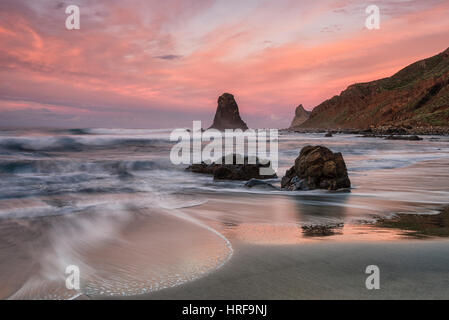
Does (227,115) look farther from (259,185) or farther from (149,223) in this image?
(149,223)

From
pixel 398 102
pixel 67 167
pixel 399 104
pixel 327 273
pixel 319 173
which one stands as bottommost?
pixel 327 273

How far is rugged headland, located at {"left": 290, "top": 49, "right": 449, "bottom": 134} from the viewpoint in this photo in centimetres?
7225

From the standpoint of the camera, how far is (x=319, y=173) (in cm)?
760

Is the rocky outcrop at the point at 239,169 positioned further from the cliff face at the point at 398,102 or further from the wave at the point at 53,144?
the cliff face at the point at 398,102

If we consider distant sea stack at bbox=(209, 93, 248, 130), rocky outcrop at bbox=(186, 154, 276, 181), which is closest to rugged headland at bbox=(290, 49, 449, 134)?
distant sea stack at bbox=(209, 93, 248, 130)

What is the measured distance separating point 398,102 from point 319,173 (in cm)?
11067

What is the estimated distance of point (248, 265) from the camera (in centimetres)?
281

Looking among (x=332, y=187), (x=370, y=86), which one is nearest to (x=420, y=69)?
(x=370, y=86)

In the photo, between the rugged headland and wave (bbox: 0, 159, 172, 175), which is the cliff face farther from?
wave (bbox: 0, 159, 172, 175)

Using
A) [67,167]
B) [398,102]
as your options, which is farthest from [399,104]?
[67,167]

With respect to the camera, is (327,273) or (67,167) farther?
(67,167)

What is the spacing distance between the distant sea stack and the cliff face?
1640 inches
